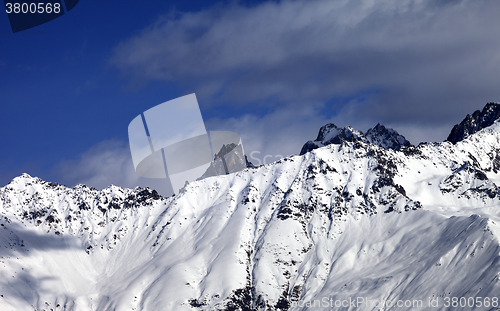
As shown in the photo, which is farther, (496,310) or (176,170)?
(496,310)

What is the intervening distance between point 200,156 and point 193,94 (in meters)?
33.1

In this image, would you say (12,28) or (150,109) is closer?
(12,28)

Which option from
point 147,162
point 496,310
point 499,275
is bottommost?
point 496,310

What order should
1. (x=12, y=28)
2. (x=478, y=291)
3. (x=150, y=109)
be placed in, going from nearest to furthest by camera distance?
(x=12, y=28)
(x=150, y=109)
(x=478, y=291)

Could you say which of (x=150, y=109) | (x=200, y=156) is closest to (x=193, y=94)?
(x=150, y=109)

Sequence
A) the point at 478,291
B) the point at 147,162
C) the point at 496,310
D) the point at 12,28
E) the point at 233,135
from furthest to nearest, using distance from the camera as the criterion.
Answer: the point at 478,291 → the point at 496,310 → the point at 233,135 → the point at 147,162 → the point at 12,28

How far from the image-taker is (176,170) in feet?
460

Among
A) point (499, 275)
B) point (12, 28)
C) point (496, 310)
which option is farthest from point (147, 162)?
point (499, 275)

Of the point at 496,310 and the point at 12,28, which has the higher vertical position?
the point at 12,28

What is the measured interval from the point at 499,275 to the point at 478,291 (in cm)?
1085

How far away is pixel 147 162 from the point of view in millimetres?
121062

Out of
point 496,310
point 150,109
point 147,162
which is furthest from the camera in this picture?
point 496,310

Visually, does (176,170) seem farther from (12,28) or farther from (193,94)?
(12,28)

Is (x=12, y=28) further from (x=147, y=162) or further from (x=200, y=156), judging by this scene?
(x=200, y=156)
